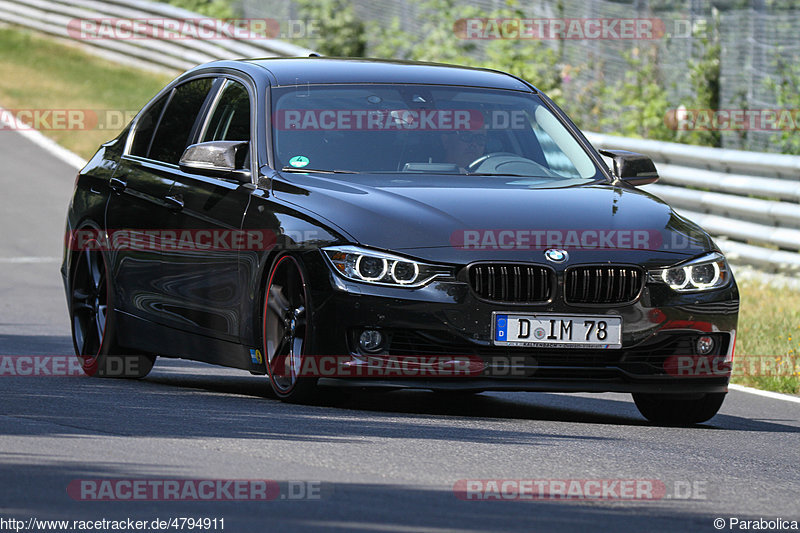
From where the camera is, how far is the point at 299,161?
859 cm

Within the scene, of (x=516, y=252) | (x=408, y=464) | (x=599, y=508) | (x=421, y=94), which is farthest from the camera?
(x=421, y=94)

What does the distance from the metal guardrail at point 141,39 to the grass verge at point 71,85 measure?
27cm

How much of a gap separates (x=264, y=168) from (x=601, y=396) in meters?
2.64

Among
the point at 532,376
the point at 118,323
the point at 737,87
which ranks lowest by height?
the point at 737,87

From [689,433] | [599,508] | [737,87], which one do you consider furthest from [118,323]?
[737,87]

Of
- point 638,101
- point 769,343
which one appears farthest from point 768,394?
point 638,101

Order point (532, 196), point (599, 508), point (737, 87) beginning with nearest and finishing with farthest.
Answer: point (599, 508) < point (532, 196) < point (737, 87)

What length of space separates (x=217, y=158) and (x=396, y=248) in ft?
4.68

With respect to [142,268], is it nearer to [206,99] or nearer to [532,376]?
[206,99]

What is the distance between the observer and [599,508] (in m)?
5.65

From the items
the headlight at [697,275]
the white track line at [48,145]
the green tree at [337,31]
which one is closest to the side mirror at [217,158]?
the headlight at [697,275]

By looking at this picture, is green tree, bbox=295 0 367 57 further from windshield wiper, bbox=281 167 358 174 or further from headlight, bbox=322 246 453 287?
headlight, bbox=322 246 453 287

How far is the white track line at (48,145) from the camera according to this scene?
23.9m

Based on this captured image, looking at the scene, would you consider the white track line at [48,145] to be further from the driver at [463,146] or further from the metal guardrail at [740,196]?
the driver at [463,146]
